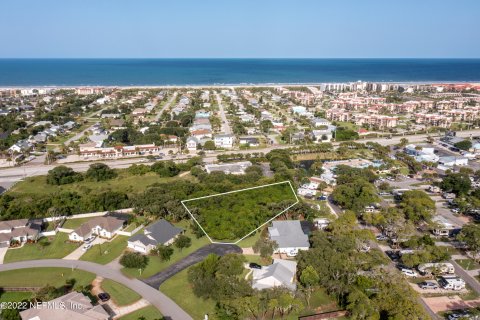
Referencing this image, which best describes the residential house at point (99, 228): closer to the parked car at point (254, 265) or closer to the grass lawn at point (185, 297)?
the grass lawn at point (185, 297)

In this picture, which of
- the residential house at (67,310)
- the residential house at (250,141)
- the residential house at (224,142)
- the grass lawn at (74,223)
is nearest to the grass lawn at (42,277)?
the residential house at (67,310)

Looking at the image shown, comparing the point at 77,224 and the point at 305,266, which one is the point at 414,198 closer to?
the point at 305,266

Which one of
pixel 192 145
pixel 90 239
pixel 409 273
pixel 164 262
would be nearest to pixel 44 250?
pixel 90 239

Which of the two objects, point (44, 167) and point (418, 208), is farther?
point (44, 167)

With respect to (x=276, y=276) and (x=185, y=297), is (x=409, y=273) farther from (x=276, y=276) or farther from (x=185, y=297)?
(x=185, y=297)

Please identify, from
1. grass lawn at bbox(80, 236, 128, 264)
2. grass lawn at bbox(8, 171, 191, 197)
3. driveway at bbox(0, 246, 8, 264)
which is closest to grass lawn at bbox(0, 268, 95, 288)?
grass lawn at bbox(80, 236, 128, 264)

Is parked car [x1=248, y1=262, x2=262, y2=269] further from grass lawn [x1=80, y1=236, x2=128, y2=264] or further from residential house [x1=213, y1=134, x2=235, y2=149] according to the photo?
residential house [x1=213, y1=134, x2=235, y2=149]

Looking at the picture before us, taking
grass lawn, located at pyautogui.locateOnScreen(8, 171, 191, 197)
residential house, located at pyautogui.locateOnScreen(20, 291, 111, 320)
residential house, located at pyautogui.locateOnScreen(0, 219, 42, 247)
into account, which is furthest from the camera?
grass lawn, located at pyautogui.locateOnScreen(8, 171, 191, 197)
